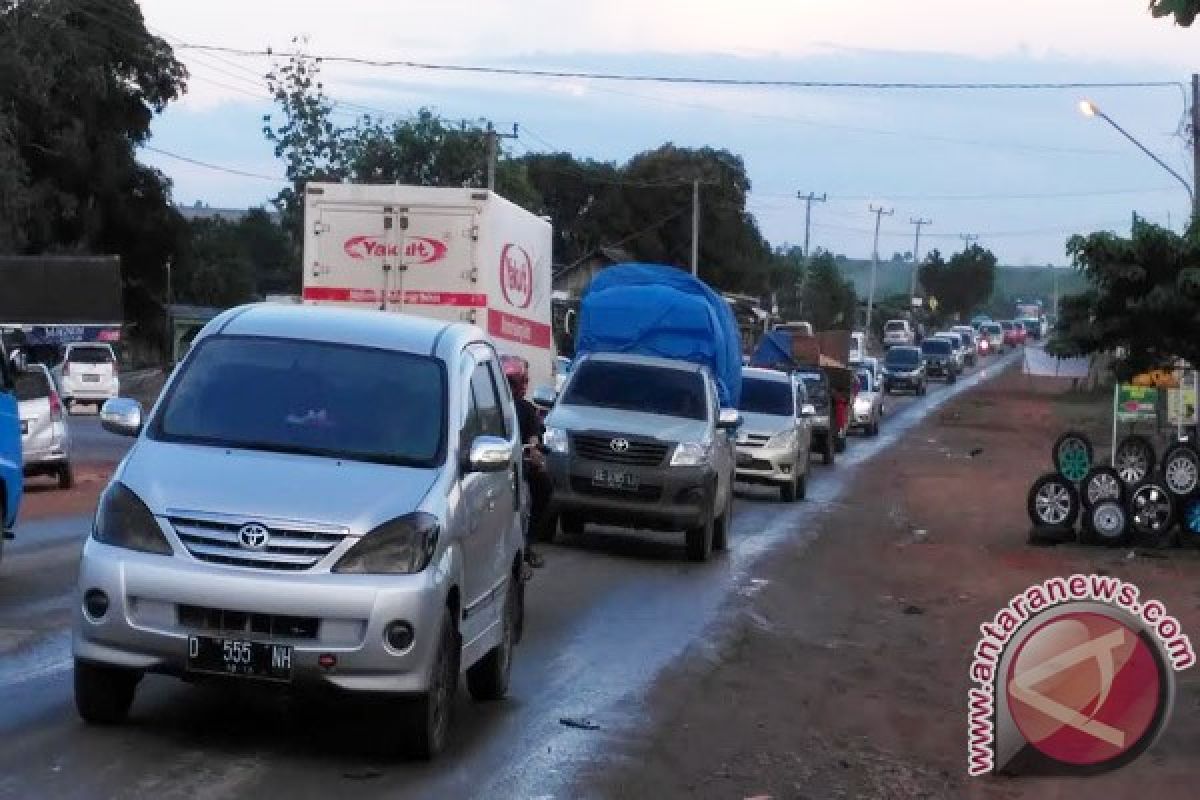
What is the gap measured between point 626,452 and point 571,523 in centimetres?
136

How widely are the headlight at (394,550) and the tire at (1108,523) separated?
16.7 meters

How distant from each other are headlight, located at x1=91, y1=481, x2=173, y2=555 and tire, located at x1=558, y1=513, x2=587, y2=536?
39.8ft

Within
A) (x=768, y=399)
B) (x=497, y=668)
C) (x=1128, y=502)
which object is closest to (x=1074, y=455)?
(x=1128, y=502)

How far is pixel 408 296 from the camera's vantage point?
23.3 meters

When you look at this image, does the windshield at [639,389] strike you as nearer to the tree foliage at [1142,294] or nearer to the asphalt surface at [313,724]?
the asphalt surface at [313,724]

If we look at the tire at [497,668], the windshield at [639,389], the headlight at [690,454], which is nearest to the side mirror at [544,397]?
the headlight at [690,454]

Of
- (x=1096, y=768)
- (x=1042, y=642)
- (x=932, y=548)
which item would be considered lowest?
(x=932, y=548)

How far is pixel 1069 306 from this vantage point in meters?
27.7

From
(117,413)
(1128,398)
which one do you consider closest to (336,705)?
(117,413)

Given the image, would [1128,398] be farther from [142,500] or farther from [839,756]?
[142,500]

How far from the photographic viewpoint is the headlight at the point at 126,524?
891 centimetres

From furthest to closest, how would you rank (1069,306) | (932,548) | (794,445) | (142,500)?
(794,445) → (1069,306) → (932,548) → (142,500)

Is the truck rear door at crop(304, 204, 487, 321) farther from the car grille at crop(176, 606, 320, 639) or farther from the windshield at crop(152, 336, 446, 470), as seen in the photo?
the car grille at crop(176, 606, 320, 639)

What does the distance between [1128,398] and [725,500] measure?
13.3m
